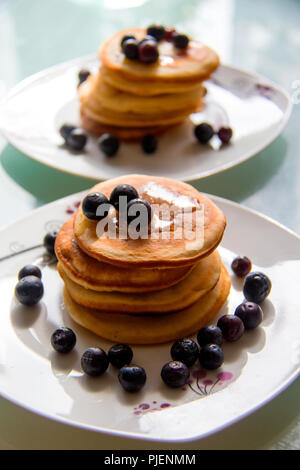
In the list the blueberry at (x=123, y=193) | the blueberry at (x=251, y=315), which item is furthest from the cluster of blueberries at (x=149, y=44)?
the blueberry at (x=251, y=315)

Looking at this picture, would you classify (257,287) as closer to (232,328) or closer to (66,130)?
(232,328)

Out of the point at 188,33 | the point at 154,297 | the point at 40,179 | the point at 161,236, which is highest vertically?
the point at 161,236

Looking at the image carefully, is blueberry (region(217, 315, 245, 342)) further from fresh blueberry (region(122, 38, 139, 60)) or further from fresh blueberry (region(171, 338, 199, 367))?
fresh blueberry (region(122, 38, 139, 60))

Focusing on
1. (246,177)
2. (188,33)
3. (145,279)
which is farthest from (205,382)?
(188,33)

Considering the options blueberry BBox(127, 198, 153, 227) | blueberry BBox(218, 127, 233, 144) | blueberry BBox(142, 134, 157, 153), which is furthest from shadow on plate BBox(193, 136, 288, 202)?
blueberry BBox(127, 198, 153, 227)

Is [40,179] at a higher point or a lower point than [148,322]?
lower

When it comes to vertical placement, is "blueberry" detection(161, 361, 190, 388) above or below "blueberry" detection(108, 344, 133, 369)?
above

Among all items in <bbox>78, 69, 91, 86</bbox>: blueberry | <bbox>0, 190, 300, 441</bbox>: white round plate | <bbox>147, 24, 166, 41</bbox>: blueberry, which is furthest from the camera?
<bbox>78, 69, 91, 86</bbox>: blueberry
